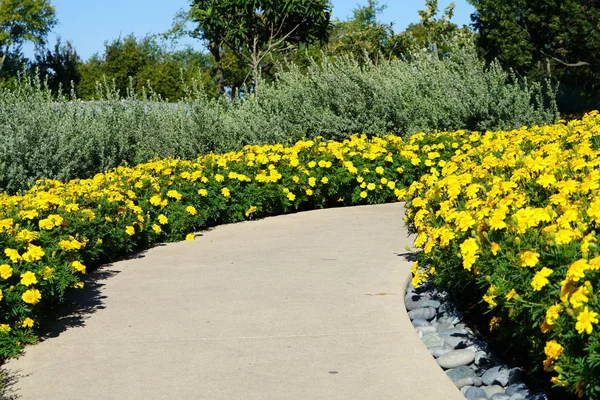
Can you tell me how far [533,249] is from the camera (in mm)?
3928

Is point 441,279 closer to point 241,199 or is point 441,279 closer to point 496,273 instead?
point 496,273

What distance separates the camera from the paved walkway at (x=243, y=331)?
14.1 feet

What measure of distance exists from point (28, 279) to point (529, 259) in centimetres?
289

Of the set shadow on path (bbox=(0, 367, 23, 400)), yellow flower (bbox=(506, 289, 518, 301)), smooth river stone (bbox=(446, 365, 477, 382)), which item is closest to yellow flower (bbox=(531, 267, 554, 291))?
yellow flower (bbox=(506, 289, 518, 301))

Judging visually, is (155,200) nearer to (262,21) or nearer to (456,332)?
(456,332)

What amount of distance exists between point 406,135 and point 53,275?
8018 mm

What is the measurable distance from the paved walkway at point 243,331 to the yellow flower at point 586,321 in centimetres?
111

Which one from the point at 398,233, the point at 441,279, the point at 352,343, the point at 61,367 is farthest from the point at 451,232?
the point at 398,233

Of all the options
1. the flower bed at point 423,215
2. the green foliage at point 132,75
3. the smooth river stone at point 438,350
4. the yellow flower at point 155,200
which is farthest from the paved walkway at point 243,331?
the green foliage at point 132,75

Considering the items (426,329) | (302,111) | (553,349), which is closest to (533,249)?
(553,349)

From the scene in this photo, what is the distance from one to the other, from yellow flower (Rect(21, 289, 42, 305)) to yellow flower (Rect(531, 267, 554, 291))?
289cm

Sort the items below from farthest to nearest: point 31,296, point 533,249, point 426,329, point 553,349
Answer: point 426,329 < point 31,296 < point 533,249 < point 553,349

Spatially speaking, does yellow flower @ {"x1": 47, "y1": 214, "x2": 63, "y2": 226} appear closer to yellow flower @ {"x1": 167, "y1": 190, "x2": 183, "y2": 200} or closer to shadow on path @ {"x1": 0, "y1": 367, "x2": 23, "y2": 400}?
shadow on path @ {"x1": 0, "y1": 367, "x2": 23, "y2": 400}

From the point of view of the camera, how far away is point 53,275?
16.8ft
